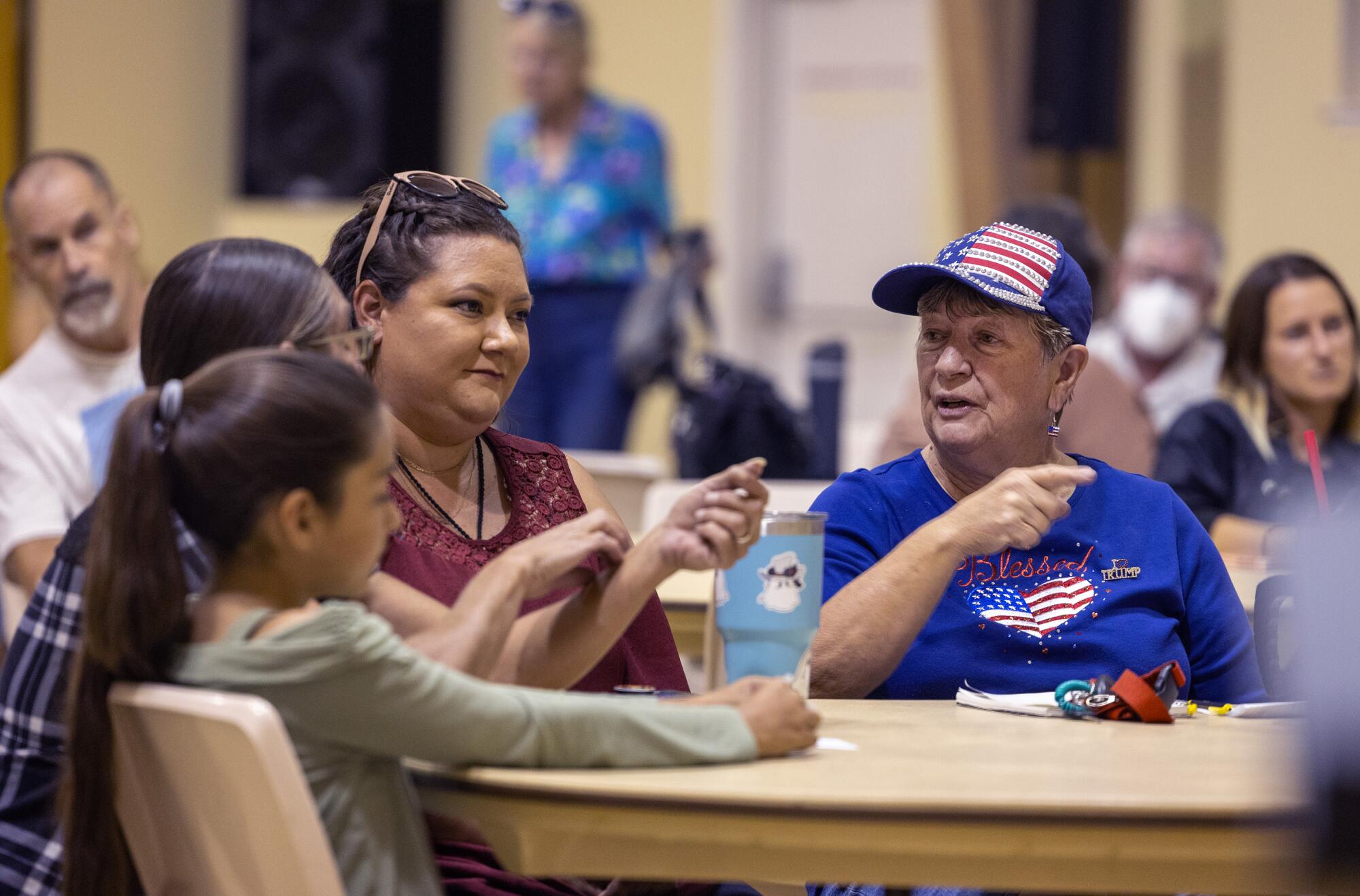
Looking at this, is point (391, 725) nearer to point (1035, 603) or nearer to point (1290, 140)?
point (1035, 603)

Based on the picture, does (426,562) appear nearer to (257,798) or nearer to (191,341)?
(191,341)

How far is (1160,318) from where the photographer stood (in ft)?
16.1

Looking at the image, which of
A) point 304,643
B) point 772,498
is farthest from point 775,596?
point 772,498

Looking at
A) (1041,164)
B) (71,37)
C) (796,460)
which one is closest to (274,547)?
(796,460)

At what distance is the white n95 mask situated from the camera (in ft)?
16.0

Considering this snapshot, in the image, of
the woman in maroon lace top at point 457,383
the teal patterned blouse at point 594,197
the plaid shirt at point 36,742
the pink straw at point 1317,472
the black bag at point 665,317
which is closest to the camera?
the plaid shirt at point 36,742

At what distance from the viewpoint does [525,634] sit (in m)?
1.58

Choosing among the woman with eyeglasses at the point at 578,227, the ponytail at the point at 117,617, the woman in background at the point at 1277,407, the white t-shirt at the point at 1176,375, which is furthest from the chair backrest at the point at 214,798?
the woman with eyeglasses at the point at 578,227

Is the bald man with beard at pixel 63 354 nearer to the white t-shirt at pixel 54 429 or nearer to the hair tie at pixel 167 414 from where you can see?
the white t-shirt at pixel 54 429

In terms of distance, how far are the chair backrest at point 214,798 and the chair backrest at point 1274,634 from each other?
1152mm

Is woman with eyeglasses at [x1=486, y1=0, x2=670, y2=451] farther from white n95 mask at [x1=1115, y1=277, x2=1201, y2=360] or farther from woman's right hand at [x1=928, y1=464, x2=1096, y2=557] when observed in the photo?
woman's right hand at [x1=928, y1=464, x2=1096, y2=557]

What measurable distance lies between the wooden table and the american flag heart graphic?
48 cm

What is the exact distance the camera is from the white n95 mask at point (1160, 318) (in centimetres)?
489

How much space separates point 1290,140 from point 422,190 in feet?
15.4
